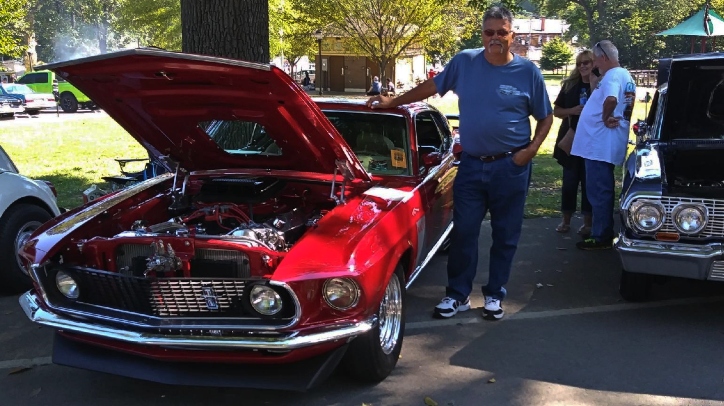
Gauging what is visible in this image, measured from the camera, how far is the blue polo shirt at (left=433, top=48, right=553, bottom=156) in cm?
419

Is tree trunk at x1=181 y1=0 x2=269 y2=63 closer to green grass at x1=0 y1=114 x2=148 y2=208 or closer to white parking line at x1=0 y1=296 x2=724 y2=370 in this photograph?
green grass at x1=0 y1=114 x2=148 y2=208

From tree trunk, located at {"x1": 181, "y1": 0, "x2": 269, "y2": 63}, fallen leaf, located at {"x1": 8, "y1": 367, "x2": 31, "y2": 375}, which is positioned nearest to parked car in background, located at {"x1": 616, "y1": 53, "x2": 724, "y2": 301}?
tree trunk, located at {"x1": 181, "y1": 0, "x2": 269, "y2": 63}

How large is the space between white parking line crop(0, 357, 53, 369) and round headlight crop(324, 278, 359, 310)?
1.99 meters

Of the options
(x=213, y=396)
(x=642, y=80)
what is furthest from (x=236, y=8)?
(x=642, y=80)

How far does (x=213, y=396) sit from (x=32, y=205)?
8.98ft

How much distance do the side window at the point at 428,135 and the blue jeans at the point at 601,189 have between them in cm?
136

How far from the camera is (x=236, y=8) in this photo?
6.31 meters

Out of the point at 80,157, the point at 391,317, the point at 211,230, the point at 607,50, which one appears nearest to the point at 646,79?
the point at 80,157

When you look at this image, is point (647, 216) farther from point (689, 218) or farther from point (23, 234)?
point (23, 234)

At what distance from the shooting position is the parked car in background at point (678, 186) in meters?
4.15

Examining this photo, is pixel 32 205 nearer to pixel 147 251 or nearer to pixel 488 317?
pixel 147 251

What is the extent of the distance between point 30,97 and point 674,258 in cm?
2545

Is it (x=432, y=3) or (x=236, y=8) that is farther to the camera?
(x=432, y=3)

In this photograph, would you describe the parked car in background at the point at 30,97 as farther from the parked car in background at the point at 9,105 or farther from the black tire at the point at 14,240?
the black tire at the point at 14,240
